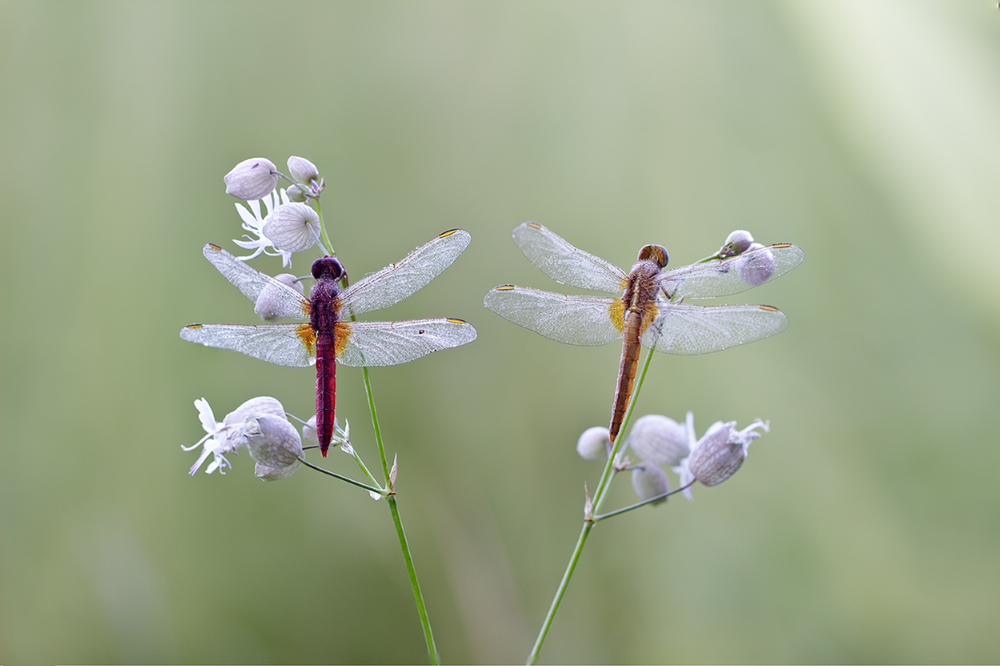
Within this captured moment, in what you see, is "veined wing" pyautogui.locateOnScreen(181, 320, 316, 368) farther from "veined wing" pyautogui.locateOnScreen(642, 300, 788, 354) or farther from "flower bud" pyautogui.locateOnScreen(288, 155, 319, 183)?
"veined wing" pyautogui.locateOnScreen(642, 300, 788, 354)

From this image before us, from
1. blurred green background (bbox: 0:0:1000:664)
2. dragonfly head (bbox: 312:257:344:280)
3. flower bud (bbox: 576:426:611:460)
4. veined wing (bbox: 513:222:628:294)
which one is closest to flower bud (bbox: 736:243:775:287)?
veined wing (bbox: 513:222:628:294)

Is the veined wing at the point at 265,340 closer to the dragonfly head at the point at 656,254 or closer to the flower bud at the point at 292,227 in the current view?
the flower bud at the point at 292,227

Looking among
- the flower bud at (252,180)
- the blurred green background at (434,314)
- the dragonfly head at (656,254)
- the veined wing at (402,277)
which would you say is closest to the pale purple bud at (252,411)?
the veined wing at (402,277)

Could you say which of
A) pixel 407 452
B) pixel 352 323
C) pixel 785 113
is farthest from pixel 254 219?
pixel 785 113

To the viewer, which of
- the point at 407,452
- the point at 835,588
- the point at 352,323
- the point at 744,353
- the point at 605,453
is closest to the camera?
the point at 352,323

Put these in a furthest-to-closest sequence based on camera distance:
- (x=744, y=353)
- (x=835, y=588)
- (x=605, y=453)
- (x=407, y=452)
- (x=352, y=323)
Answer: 1. (x=407, y=452)
2. (x=744, y=353)
3. (x=835, y=588)
4. (x=605, y=453)
5. (x=352, y=323)

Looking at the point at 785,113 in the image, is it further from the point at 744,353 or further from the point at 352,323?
the point at 352,323

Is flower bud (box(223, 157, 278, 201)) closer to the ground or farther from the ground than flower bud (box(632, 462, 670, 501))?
farther from the ground
